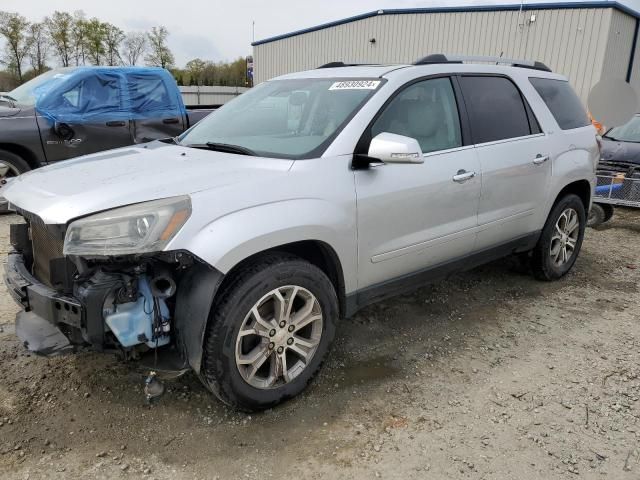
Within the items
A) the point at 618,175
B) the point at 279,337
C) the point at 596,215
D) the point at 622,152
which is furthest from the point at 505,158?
the point at 622,152

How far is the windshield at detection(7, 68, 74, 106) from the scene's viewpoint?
23.0ft

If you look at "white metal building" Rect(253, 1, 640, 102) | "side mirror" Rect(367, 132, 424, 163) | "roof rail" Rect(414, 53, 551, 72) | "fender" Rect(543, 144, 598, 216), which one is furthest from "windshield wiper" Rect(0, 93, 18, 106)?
"white metal building" Rect(253, 1, 640, 102)

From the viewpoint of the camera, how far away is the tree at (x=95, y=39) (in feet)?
147

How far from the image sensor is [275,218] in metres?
2.56

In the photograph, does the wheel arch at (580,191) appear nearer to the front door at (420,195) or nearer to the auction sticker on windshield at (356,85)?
the front door at (420,195)

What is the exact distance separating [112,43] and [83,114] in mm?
44895

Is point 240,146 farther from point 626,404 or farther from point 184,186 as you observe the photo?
point 626,404

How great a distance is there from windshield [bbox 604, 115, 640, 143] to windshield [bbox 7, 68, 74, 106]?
791 centimetres

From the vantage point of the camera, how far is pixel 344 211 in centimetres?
284

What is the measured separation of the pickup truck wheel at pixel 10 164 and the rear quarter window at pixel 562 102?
5858 mm

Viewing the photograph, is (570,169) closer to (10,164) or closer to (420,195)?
(420,195)

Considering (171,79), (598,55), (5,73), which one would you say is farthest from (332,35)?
(5,73)

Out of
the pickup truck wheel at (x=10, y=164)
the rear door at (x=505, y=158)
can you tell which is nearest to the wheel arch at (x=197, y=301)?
the rear door at (x=505, y=158)

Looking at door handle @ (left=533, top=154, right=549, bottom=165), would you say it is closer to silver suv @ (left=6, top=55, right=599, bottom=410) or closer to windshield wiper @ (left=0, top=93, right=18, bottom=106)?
silver suv @ (left=6, top=55, right=599, bottom=410)
